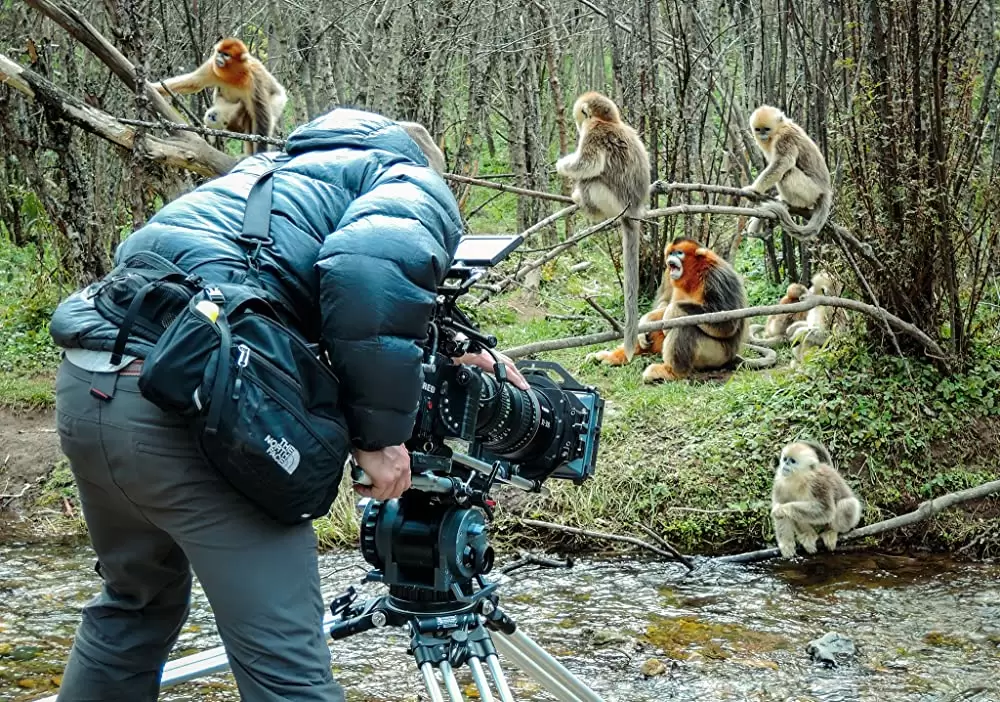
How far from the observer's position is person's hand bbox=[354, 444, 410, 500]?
7.85ft

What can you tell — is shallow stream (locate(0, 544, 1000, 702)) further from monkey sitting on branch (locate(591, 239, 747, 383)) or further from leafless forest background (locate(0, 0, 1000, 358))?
monkey sitting on branch (locate(591, 239, 747, 383))

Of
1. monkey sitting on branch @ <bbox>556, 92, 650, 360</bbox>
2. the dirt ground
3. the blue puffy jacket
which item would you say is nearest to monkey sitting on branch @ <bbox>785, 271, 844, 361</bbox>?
monkey sitting on branch @ <bbox>556, 92, 650, 360</bbox>

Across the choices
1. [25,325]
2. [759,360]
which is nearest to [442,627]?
[759,360]

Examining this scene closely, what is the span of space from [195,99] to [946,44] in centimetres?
650

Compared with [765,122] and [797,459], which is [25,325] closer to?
[765,122]

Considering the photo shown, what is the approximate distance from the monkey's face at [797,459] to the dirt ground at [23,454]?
4.56 meters

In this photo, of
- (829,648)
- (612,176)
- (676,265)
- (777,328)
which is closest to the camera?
(829,648)

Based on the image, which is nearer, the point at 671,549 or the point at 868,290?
the point at 671,549

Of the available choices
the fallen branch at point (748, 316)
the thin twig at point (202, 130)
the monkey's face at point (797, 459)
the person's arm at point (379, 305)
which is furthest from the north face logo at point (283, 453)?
the monkey's face at point (797, 459)

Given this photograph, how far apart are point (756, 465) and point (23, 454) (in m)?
4.70

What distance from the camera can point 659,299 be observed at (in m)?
8.79

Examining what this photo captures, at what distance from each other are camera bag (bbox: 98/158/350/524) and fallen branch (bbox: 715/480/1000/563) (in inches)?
160

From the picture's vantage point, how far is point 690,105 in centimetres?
901

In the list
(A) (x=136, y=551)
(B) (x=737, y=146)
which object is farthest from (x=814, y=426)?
(A) (x=136, y=551)
